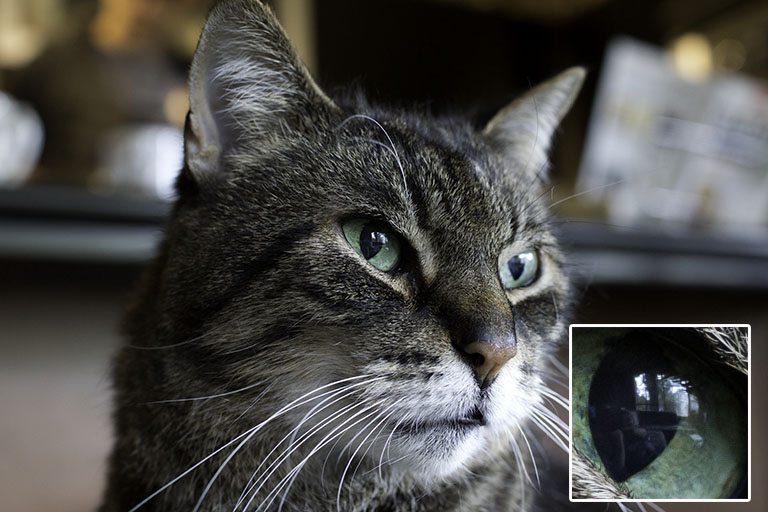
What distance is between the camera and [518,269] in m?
0.70

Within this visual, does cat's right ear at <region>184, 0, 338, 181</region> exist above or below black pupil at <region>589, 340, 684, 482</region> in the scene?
above

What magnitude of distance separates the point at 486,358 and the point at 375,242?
0.52 ft

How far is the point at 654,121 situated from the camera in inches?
81.0

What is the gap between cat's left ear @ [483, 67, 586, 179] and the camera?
0.81 meters

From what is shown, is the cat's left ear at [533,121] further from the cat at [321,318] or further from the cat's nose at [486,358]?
the cat's nose at [486,358]

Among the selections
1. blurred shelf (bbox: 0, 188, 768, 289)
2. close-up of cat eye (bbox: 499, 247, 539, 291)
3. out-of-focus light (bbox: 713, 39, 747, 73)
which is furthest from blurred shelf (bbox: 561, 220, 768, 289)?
out-of-focus light (bbox: 713, 39, 747, 73)

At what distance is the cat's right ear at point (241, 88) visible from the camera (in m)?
0.63

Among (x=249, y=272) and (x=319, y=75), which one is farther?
(x=319, y=75)

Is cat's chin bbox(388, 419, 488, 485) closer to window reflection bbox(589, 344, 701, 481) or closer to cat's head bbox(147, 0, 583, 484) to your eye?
cat's head bbox(147, 0, 583, 484)

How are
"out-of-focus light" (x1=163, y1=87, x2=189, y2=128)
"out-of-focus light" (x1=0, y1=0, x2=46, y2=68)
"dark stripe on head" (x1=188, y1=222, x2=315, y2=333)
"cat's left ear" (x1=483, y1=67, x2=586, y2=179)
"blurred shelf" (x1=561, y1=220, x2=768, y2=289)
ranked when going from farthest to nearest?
"out-of-focus light" (x1=163, y1=87, x2=189, y2=128) → "out-of-focus light" (x1=0, y1=0, x2=46, y2=68) → "blurred shelf" (x1=561, y1=220, x2=768, y2=289) → "cat's left ear" (x1=483, y1=67, x2=586, y2=179) → "dark stripe on head" (x1=188, y1=222, x2=315, y2=333)

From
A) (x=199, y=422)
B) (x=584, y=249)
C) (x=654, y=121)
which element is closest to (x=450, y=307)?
(x=199, y=422)

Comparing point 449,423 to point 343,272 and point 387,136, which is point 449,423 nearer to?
point 343,272

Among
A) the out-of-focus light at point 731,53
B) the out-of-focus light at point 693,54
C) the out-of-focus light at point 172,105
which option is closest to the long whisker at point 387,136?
the out-of-focus light at point 172,105

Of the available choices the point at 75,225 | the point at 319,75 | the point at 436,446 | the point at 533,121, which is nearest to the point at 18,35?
the point at 75,225
